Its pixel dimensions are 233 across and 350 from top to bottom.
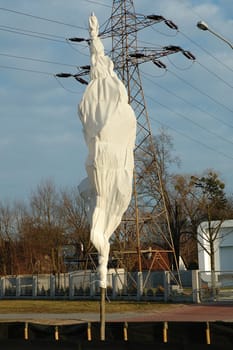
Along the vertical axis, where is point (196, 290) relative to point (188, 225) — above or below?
below

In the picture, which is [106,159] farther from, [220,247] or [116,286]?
[220,247]

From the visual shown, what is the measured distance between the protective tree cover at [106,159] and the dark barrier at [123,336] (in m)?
1.06

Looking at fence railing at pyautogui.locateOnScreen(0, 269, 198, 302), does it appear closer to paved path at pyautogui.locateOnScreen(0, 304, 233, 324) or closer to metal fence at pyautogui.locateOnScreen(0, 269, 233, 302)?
metal fence at pyautogui.locateOnScreen(0, 269, 233, 302)

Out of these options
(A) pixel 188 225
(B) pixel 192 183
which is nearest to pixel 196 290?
(B) pixel 192 183

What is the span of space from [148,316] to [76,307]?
6.16 m

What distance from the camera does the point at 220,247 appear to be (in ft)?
185

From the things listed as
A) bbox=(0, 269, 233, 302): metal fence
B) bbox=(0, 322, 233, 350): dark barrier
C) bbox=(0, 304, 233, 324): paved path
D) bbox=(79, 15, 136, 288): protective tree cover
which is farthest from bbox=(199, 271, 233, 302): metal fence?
bbox=(79, 15, 136, 288): protective tree cover

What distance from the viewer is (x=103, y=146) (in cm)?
930

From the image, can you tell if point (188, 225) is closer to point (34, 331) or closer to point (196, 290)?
point (196, 290)

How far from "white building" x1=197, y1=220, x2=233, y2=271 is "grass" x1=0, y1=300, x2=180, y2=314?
2147 cm

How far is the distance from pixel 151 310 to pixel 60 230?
38.0 m

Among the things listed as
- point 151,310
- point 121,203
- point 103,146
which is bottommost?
point 151,310

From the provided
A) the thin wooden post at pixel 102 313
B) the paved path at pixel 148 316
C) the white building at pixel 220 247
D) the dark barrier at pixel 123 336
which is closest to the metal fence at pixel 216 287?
the paved path at pixel 148 316

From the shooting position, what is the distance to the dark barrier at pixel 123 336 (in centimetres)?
871
